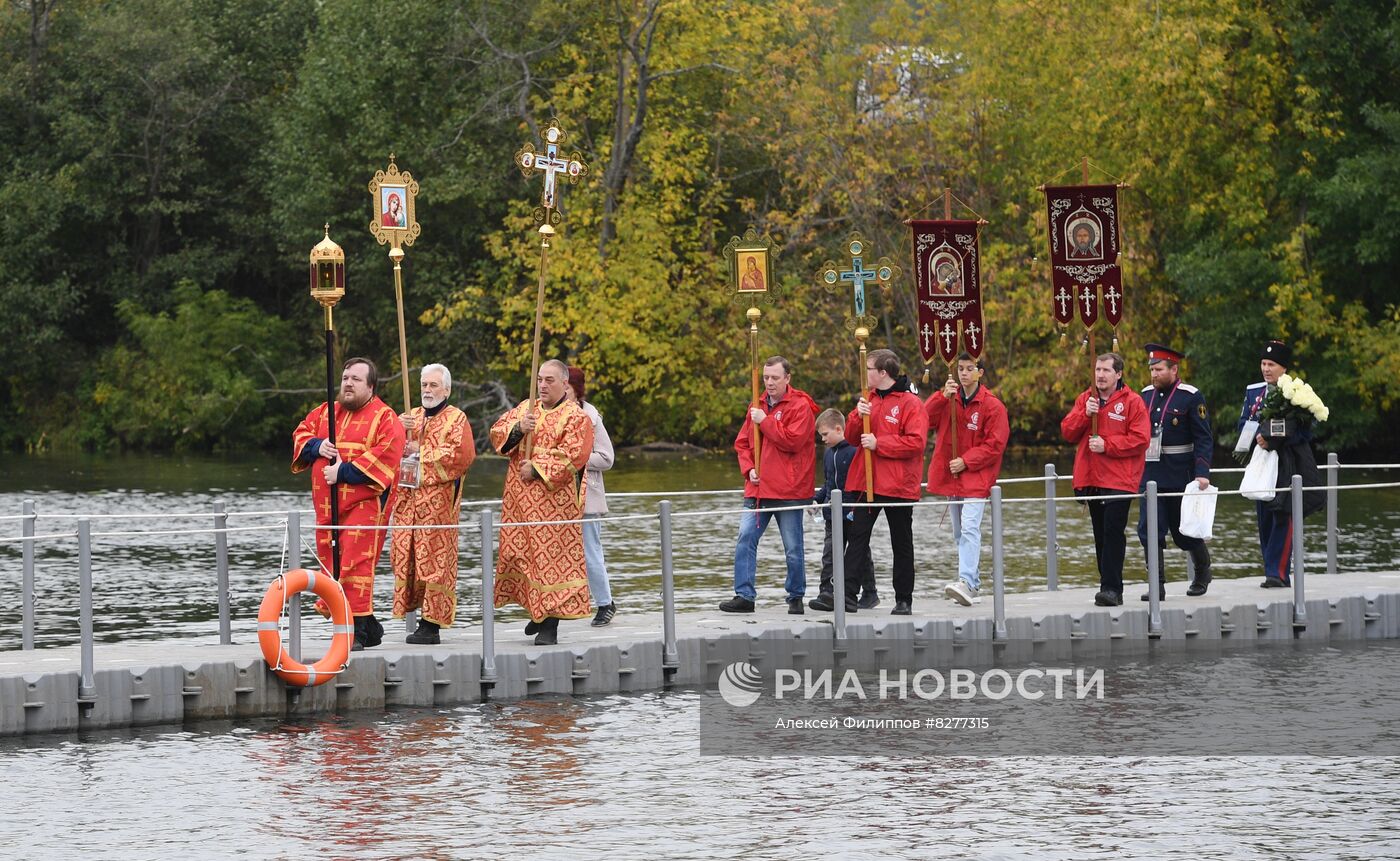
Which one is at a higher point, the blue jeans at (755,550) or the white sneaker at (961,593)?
the blue jeans at (755,550)

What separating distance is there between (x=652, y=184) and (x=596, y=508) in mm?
33800

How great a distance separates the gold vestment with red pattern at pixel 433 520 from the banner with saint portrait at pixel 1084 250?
5.88 m

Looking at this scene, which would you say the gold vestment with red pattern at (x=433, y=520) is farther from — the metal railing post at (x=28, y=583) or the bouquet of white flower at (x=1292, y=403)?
the bouquet of white flower at (x=1292, y=403)

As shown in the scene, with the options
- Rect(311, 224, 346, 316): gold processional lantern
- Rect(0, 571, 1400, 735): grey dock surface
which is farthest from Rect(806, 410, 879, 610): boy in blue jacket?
Rect(311, 224, 346, 316): gold processional lantern

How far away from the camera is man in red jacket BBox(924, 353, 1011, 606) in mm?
15641

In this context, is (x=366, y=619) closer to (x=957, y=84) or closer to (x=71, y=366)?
(x=957, y=84)

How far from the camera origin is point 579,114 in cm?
4972

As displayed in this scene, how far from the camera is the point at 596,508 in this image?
1532 cm

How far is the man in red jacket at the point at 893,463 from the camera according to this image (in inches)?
589

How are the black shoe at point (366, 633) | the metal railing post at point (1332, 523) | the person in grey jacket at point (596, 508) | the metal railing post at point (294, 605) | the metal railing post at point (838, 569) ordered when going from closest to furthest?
1. the metal railing post at point (294, 605)
2. the black shoe at point (366, 633)
3. the metal railing post at point (838, 569)
4. the person in grey jacket at point (596, 508)
5. the metal railing post at point (1332, 523)

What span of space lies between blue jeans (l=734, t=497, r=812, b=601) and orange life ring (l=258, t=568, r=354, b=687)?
3.47 metres

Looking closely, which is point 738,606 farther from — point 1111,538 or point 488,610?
point 1111,538

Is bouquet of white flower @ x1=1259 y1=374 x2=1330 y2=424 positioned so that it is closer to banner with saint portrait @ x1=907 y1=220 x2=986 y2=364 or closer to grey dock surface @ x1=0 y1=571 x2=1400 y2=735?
grey dock surface @ x1=0 y1=571 x2=1400 y2=735

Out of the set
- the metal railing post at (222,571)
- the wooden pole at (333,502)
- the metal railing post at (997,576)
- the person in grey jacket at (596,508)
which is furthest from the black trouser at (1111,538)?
the metal railing post at (222,571)
